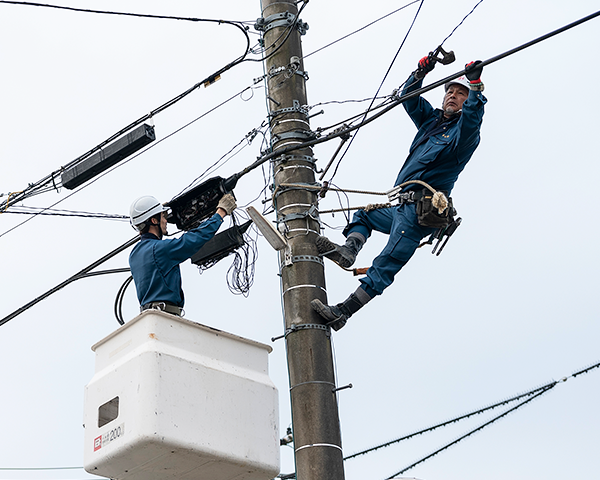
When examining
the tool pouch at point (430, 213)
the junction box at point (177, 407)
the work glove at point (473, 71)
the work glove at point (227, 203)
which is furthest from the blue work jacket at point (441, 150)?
the junction box at point (177, 407)

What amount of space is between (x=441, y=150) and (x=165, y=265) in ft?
7.41

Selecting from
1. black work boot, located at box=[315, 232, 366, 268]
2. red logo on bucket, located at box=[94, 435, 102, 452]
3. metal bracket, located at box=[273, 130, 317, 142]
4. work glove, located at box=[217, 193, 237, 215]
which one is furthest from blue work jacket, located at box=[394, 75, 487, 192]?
red logo on bucket, located at box=[94, 435, 102, 452]

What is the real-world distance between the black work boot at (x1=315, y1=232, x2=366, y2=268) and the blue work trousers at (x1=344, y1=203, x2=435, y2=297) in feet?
0.38

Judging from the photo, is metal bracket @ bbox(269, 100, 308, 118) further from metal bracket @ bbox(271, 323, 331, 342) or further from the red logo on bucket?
the red logo on bucket

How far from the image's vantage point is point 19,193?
10414mm

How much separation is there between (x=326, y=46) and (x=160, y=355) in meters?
5.52

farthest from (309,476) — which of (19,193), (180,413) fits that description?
(19,193)

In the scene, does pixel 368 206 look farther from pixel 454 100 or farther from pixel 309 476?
pixel 309 476

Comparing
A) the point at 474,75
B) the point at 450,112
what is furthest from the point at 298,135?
the point at 474,75

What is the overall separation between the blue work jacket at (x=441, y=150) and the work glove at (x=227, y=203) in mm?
1336

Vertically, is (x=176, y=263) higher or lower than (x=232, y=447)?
higher

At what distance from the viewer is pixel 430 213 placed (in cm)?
656

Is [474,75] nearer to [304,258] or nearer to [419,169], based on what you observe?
[419,169]

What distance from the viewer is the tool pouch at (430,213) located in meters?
6.56
